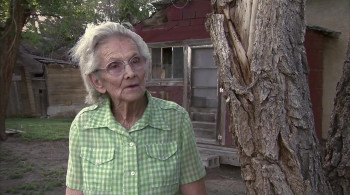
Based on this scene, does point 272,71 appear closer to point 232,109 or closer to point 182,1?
point 232,109

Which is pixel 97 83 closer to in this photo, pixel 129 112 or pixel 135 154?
pixel 129 112

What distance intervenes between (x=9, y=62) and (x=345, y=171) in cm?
889

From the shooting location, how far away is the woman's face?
2021 mm

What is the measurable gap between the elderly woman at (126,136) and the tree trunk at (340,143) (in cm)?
87

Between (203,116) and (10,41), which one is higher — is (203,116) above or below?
below

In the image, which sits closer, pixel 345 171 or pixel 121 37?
pixel 121 37

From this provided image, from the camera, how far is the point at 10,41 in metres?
9.23

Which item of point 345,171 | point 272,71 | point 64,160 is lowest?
point 64,160

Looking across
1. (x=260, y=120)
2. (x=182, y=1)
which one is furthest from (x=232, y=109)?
(x=182, y=1)

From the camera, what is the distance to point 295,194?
1.77 m

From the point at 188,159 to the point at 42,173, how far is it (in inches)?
204

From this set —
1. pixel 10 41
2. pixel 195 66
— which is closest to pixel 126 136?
pixel 195 66

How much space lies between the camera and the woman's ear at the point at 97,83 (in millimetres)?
2141

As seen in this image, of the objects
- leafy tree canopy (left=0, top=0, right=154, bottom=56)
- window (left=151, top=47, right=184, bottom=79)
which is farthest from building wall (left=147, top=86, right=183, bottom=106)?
leafy tree canopy (left=0, top=0, right=154, bottom=56)
